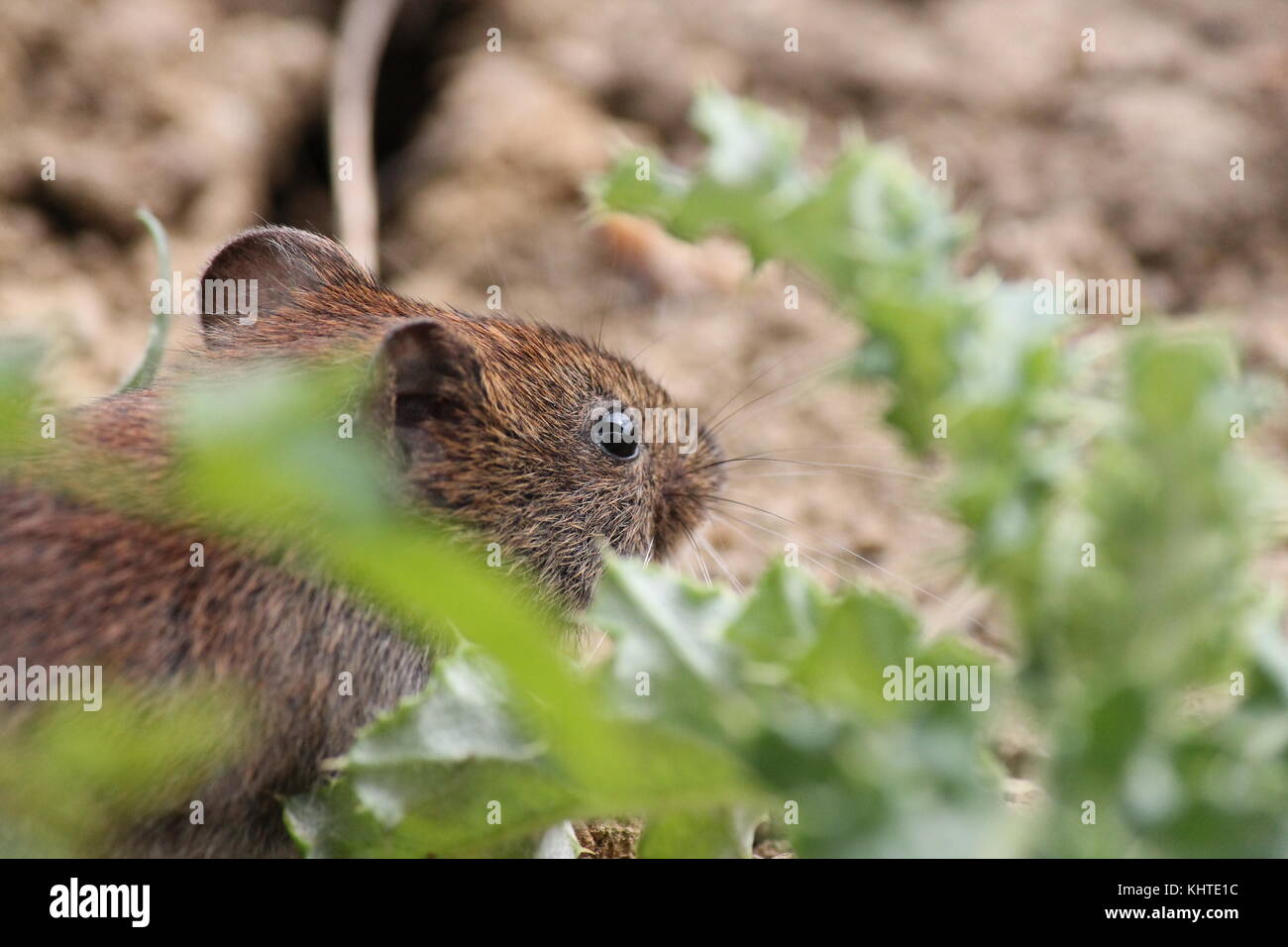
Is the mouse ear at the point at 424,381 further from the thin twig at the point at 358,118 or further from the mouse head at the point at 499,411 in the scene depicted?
the thin twig at the point at 358,118

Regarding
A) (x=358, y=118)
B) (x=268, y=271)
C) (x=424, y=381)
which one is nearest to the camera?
(x=424, y=381)

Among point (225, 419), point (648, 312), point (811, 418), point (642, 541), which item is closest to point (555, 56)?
point (648, 312)

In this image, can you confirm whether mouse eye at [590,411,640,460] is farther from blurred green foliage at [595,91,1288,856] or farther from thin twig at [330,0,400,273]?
thin twig at [330,0,400,273]

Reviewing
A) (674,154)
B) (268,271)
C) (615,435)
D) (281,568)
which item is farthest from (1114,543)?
(674,154)

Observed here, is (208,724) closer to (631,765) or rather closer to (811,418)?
(631,765)

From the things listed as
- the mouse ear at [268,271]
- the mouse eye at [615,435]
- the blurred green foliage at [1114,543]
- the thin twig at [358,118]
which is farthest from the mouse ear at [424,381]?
the thin twig at [358,118]

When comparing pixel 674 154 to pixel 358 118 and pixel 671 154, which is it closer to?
pixel 671 154
